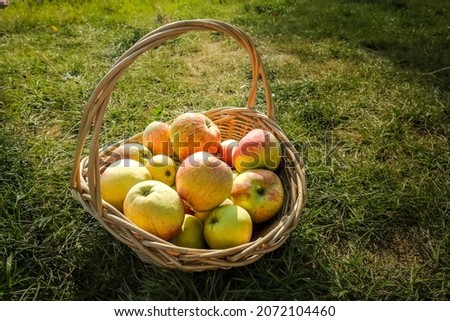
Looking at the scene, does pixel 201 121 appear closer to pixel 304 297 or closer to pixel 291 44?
pixel 304 297

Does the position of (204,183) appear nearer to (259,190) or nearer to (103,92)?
(259,190)

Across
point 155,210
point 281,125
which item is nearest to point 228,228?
point 155,210

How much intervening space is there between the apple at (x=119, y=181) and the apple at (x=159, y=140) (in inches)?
11.1

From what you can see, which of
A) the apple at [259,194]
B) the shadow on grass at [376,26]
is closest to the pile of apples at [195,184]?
the apple at [259,194]

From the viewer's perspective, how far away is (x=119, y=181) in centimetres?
175

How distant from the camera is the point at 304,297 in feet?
5.49

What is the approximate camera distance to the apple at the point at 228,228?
1.59 m

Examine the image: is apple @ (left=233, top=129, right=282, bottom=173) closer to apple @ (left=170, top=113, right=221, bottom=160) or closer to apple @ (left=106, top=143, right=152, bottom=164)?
apple @ (left=170, top=113, right=221, bottom=160)

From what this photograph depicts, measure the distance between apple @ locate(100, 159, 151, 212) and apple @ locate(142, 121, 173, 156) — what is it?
28 centimetres

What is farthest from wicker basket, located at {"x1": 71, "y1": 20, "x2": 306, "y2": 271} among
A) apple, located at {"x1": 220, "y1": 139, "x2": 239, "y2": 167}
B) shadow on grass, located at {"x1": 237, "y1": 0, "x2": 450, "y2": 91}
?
shadow on grass, located at {"x1": 237, "y1": 0, "x2": 450, "y2": 91}

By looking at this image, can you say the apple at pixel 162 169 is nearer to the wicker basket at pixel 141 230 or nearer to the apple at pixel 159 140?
the apple at pixel 159 140

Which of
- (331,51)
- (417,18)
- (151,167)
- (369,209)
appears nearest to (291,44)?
(331,51)

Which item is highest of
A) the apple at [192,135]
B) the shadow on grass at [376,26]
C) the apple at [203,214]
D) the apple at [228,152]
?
the apple at [192,135]
